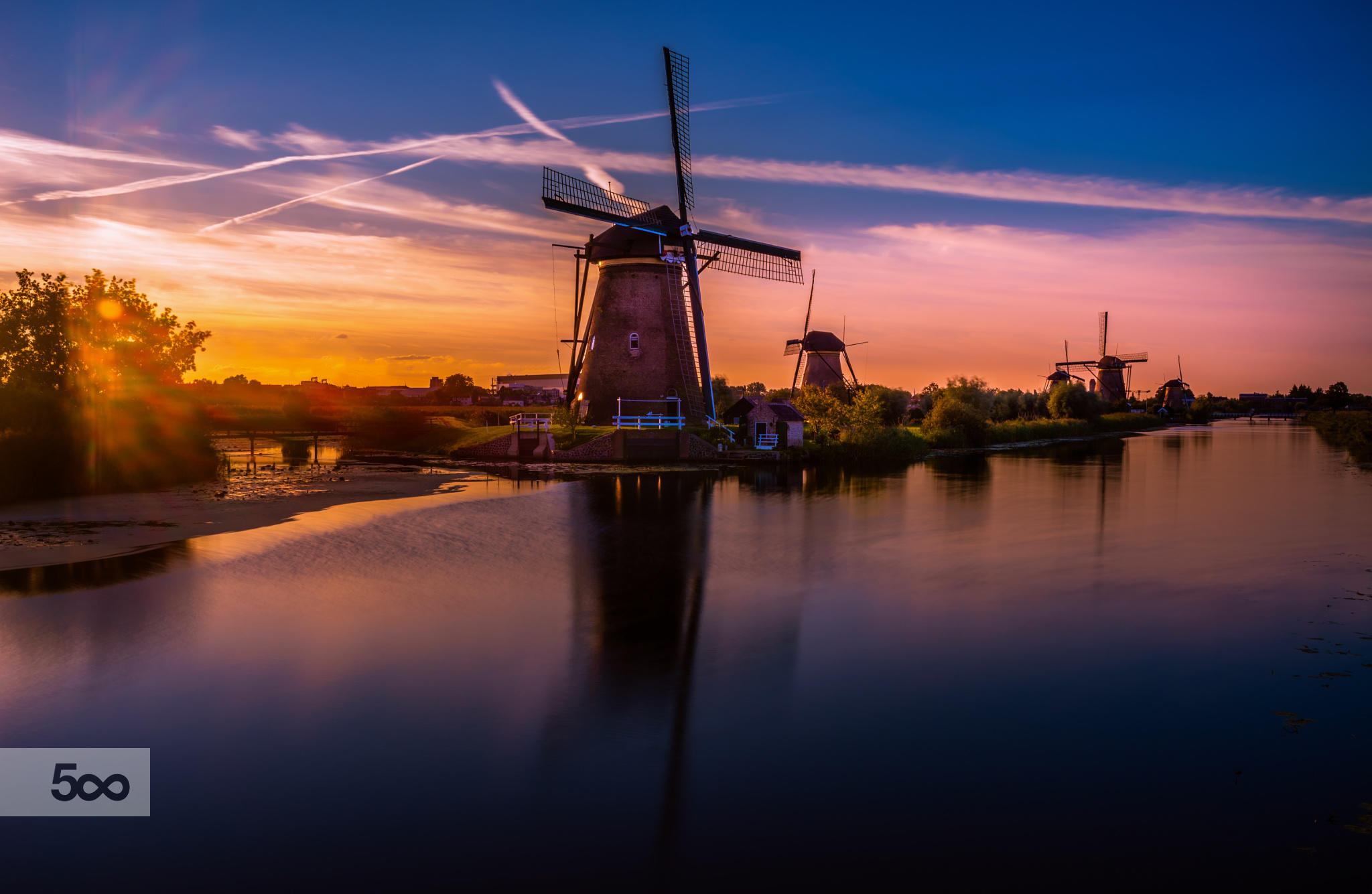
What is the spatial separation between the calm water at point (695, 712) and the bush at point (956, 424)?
34066mm

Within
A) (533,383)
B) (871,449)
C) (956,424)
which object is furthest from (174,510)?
(533,383)

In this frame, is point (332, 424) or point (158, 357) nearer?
point (158, 357)

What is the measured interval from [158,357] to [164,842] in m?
33.5

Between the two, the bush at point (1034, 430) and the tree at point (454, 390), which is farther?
the tree at point (454, 390)

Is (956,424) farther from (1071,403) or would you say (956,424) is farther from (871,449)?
(1071,403)

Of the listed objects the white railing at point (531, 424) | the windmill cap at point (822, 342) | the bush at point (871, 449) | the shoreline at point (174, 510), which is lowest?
the shoreline at point (174, 510)

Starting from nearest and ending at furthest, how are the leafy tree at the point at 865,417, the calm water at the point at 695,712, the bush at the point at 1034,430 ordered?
the calm water at the point at 695,712 < the leafy tree at the point at 865,417 < the bush at the point at 1034,430

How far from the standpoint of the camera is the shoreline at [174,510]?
14242 millimetres

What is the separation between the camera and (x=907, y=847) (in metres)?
5.20

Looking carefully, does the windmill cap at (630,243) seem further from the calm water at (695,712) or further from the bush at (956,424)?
the bush at (956,424)

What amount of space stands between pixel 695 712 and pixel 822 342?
192 feet

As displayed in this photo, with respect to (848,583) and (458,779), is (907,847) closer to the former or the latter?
(458,779)

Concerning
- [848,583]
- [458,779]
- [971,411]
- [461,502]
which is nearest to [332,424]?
[461,502]

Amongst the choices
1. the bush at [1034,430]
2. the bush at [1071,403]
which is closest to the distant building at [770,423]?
the bush at [1034,430]
